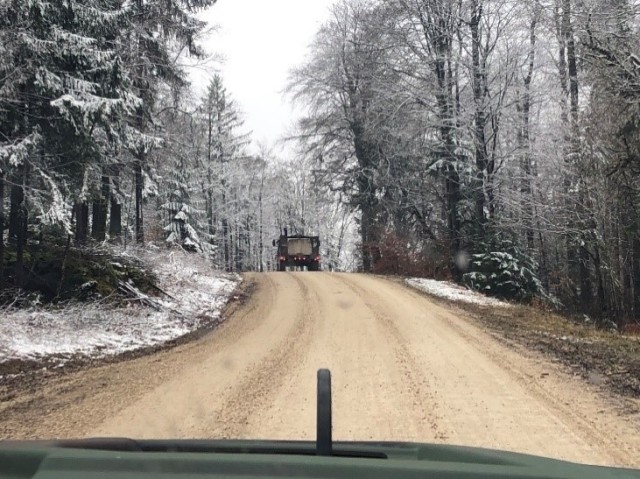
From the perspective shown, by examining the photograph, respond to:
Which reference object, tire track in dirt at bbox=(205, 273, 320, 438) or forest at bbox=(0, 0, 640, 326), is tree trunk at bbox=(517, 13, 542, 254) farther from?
tire track in dirt at bbox=(205, 273, 320, 438)

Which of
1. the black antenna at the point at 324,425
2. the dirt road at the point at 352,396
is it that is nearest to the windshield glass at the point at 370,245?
the dirt road at the point at 352,396

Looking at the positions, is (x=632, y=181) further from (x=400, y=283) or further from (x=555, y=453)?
(x=555, y=453)

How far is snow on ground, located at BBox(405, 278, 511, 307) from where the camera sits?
56.7 feet

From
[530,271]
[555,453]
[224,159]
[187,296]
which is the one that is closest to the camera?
[555,453]

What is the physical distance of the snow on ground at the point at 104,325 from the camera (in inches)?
378

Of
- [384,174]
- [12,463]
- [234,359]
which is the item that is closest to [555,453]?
[12,463]

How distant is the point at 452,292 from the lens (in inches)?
745

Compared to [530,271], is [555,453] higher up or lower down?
lower down

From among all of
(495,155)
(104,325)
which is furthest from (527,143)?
(104,325)

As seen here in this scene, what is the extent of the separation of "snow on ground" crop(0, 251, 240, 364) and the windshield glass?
65mm

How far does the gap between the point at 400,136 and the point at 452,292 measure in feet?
29.8

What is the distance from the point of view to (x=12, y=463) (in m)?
2.02

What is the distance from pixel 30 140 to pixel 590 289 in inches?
793

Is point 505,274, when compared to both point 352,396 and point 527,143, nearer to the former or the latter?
point 527,143
